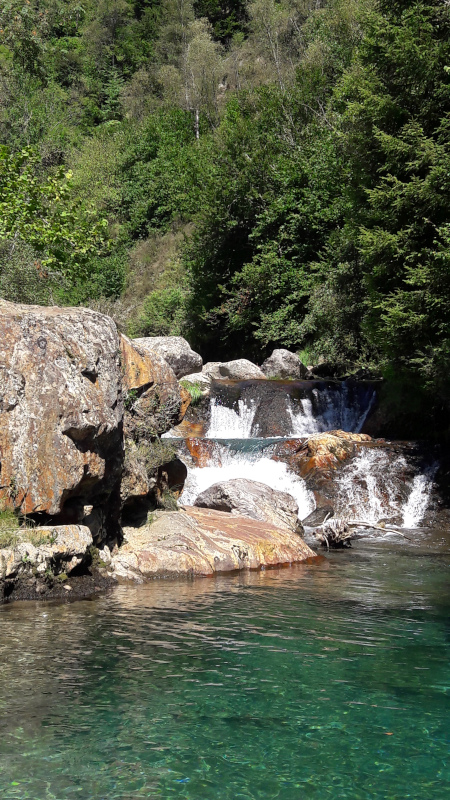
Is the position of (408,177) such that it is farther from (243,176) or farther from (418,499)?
(243,176)

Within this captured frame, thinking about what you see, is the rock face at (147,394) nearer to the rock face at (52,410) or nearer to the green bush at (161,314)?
the rock face at (52,410)

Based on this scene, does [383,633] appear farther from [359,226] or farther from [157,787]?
[359,226]

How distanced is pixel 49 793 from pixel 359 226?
1751cm

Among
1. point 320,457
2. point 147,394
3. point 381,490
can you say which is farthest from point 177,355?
point 147,394

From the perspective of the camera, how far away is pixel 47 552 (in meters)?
8.86

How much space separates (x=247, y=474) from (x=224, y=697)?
1239 centimetres

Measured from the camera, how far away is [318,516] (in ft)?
53.1

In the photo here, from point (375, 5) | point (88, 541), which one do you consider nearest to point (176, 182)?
point (375, 5)

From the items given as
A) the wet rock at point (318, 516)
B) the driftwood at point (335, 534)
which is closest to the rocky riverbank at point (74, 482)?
the driftwood at point (335, 534)

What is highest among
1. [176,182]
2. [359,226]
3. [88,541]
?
[176,182]

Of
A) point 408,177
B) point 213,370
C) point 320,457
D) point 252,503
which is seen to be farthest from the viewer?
point 213,370

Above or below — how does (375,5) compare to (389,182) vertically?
above

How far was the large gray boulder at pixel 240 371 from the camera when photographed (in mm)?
27078

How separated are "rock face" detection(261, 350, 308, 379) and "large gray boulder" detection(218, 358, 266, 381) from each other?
36 cm
